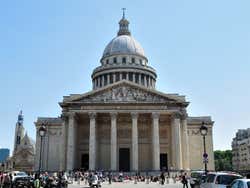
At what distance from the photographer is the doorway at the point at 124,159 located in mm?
59844

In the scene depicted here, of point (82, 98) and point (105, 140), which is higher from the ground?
point (82, 98)

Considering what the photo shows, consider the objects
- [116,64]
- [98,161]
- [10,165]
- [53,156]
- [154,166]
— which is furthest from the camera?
[10,165]

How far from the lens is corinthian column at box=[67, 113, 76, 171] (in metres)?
54.6

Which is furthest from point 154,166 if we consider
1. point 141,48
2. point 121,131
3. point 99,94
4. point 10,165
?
point 10,165

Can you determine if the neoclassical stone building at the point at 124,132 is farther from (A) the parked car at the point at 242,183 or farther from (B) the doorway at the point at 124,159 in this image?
(A) the parked car at the point at 242,183

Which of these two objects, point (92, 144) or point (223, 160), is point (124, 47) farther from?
point (223, 160)

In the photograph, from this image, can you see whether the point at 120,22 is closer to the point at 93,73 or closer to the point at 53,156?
the point at 93,73

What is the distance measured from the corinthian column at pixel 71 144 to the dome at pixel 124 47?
3345 cm

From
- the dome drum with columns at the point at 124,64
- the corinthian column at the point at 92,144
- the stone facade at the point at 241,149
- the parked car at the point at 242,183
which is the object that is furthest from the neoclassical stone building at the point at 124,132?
the parked car at the point at 242,183

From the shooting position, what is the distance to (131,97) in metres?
56.9

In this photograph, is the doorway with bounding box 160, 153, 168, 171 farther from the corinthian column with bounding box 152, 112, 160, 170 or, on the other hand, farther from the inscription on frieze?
the inscription on frieze

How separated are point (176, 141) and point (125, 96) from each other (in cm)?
1150

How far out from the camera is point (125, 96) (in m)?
56.9

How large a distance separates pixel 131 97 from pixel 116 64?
81.7ft
